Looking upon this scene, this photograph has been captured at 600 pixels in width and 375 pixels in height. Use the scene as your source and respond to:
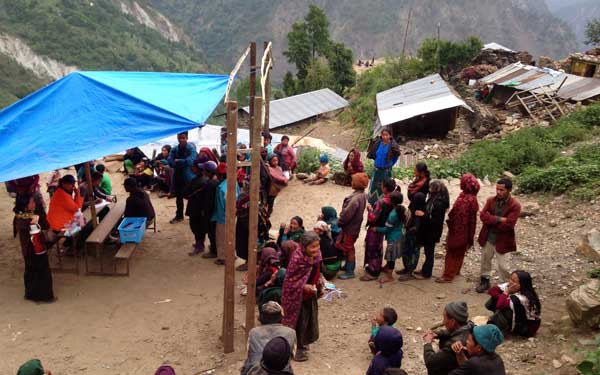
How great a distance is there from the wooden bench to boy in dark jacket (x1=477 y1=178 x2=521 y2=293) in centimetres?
470

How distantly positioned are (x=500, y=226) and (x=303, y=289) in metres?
2.29

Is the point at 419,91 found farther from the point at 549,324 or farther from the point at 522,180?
the point at 549,324

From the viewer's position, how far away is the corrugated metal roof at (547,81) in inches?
630

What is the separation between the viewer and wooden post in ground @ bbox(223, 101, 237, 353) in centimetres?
436

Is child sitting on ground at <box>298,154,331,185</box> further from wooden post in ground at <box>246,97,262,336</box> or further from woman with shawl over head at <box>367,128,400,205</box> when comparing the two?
wooden post in ground at <box>246,97,262,336</box>

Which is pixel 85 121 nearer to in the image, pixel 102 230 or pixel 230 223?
pixel 102 230

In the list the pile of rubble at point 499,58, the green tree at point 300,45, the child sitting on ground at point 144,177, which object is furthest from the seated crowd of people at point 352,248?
the green tree at point 300,45

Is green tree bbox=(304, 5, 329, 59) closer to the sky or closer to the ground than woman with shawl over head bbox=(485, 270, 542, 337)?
closer to the sky

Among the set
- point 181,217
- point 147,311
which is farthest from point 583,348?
point 181,217

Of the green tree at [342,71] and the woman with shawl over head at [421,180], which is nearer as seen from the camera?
the woman with shawl over head at [421,180]

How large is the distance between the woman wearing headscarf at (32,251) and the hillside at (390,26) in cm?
8080

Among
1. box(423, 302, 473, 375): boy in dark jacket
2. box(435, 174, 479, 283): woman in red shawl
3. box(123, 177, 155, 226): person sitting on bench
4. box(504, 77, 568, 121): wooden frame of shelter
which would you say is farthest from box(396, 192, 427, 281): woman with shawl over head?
box(504, 77, 568, 121): wooden frame of shelter

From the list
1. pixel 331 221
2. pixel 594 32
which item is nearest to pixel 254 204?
pixel 331 221

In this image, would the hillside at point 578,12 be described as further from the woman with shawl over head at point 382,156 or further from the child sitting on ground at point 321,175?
the woman with shawl over head at point 382,156
